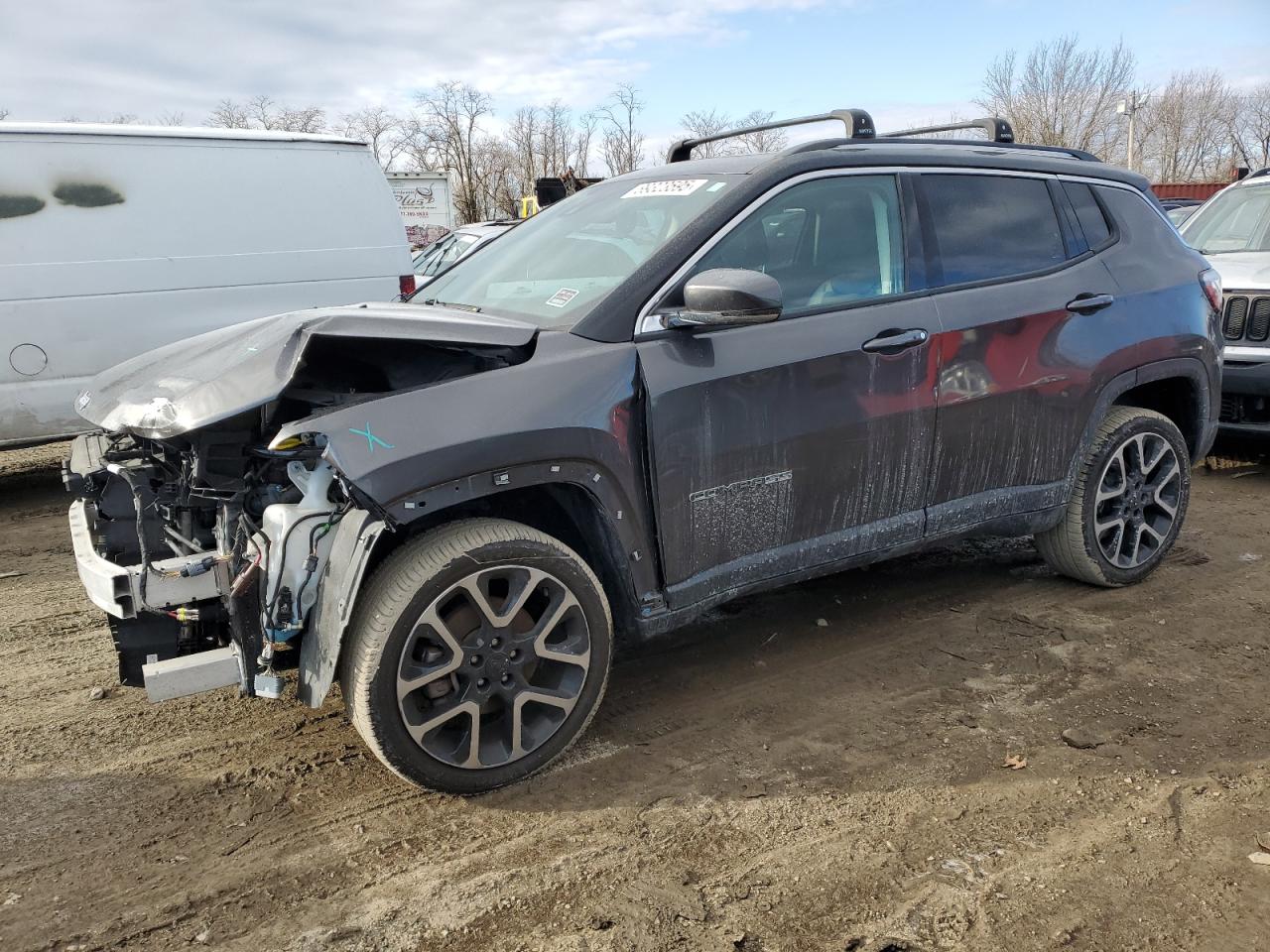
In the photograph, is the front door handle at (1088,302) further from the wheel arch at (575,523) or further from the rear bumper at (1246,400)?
the rear bumper at (1246,400)

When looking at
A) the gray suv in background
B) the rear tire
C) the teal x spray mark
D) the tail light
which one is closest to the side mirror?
the teal x spray mark

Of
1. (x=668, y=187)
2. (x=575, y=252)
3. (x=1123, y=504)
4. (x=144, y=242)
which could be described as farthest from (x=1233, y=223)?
(x=144, y=242)

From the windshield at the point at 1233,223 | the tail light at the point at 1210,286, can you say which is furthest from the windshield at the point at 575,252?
the windshield at the point at 1233,223

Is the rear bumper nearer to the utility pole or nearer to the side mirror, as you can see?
the side mirror

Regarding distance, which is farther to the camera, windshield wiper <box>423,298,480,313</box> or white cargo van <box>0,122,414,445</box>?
white cargo van <box>0,122,414,445</box>

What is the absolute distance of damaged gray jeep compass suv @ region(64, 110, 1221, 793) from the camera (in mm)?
2686

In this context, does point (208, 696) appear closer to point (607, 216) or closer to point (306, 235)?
point (607, 216)

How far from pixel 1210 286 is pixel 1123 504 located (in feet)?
3.69

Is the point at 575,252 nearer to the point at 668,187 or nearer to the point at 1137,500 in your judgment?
the point at 668,187

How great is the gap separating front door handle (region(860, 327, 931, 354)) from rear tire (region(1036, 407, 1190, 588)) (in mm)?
1247

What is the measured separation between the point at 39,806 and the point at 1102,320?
431 cm

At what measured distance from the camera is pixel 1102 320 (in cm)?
408

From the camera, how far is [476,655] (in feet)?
9.18

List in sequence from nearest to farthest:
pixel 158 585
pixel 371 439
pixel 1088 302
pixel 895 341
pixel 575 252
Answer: pixel 371 439 < pixel 158 585 < pixel 895 341 < pixel 575 252 < pixel 1088 302
